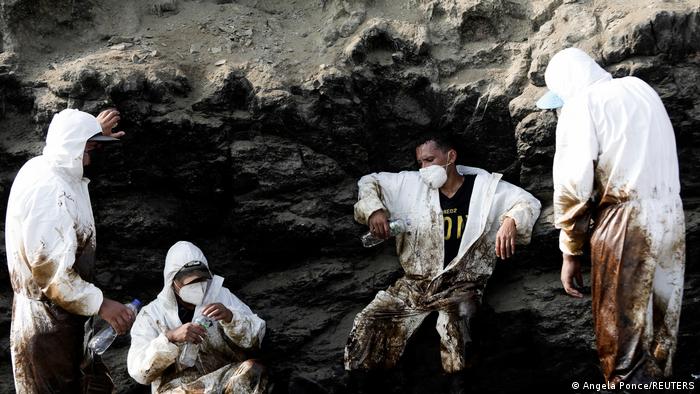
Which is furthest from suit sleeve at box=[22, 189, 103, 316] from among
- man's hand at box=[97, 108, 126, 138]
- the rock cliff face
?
the rock cliff face

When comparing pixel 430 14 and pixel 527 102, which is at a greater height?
pixel 430 14

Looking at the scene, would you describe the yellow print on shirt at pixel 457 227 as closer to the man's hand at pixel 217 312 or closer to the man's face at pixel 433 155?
the man's face at pixel 433 155

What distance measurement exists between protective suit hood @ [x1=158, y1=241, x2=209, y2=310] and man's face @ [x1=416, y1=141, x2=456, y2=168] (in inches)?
65.7

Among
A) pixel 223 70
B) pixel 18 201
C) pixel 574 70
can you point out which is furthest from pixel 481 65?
pixel 18 201

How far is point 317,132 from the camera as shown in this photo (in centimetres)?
744

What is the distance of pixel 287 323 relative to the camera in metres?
7.55

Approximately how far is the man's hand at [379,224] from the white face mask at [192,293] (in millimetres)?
1223

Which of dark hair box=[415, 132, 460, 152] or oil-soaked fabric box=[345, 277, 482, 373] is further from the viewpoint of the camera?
dark hair box=[415, 132, 460, 152]

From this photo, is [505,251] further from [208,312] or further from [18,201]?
[18,201]

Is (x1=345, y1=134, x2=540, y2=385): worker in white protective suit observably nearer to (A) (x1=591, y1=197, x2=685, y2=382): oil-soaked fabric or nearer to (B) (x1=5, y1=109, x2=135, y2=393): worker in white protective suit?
(A) (x1=591, y1=197, x2=685, y2=382): oil-soaked fabric

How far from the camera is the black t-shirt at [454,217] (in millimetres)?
7047

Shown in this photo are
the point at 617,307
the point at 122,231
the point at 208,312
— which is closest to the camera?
the point at 617,307

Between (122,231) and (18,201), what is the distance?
4.61 feet

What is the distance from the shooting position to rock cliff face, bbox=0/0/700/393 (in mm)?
7176
